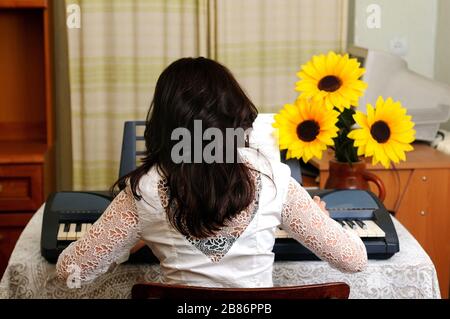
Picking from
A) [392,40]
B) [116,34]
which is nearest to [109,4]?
[116,34]

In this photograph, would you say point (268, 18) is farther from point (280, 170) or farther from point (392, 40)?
point (280, 170)

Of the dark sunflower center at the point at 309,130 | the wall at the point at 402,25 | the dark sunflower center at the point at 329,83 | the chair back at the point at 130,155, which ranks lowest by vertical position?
the chair back at the point at 130,155

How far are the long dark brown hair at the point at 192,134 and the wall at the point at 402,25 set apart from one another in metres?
2.03

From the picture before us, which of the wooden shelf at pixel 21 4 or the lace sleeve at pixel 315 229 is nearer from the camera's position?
the lace sleeve at pixel 315 229

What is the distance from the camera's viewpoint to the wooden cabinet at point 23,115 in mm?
3066

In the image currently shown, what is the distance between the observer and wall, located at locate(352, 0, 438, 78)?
3.35 meters

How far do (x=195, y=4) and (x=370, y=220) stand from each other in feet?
5.49

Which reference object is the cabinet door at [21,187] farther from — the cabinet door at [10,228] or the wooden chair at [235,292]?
the wooden chair at [235,292]

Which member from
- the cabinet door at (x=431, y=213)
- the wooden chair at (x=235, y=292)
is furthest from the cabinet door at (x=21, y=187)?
the wooden chair at (x=235, y=292)

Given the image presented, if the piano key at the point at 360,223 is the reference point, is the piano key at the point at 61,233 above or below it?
below

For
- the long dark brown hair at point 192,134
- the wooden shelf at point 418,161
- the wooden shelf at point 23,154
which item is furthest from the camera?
the wooden shelf at point 23,154

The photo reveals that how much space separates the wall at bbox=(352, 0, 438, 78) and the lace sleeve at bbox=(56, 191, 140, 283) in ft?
6.88

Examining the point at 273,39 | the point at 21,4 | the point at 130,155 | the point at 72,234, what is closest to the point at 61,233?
the point at 72,234

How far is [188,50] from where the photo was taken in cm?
331
